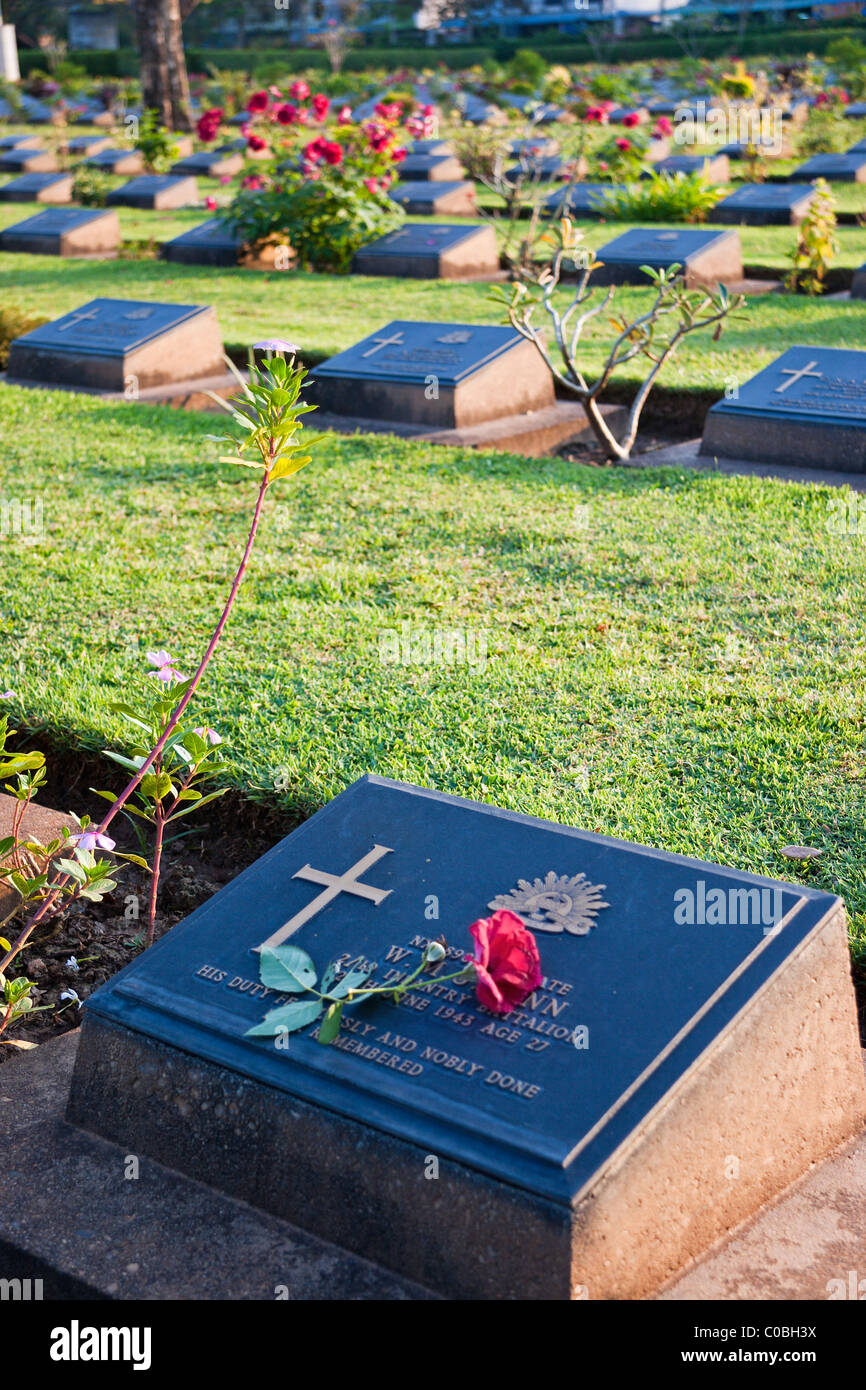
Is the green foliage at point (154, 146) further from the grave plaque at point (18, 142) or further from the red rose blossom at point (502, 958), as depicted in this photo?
the red rose blossom at point (502, 958)

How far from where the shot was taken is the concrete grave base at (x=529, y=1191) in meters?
1.77

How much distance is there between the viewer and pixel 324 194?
39.8ft

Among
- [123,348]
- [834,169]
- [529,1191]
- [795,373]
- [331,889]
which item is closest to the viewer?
[529,1191]

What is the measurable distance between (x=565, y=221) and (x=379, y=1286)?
15.8 feet

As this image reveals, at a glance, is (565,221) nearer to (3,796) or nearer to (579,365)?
(579,365)

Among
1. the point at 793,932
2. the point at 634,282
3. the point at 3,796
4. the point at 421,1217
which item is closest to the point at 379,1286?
the point at 421,1217

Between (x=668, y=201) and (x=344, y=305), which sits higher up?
(x=668, y=201)

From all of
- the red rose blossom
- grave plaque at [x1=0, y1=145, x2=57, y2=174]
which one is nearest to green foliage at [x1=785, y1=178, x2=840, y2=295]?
the red rose blossom

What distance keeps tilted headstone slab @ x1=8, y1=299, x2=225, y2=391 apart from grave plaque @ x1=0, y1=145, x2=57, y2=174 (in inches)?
592

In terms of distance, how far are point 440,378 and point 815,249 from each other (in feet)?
15.6

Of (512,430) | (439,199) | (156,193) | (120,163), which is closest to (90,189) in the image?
(156,193)

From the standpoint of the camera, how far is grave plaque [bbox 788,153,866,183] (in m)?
16.2

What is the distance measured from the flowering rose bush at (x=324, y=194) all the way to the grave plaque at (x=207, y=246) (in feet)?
0.67

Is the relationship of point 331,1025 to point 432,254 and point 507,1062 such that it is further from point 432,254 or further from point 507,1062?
point 432,254
